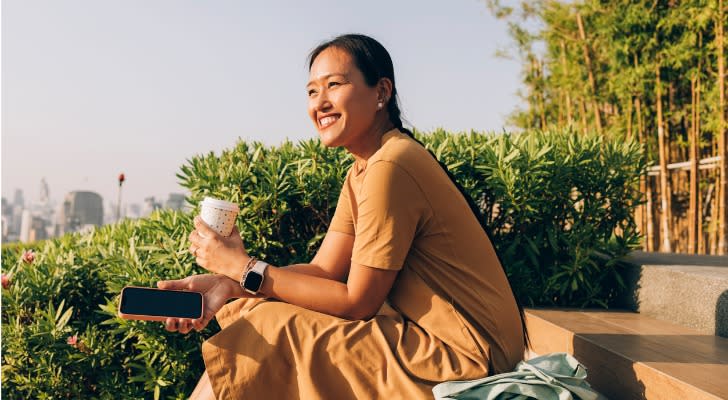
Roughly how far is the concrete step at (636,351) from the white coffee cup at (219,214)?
1336 mm

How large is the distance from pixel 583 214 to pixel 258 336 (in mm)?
2099

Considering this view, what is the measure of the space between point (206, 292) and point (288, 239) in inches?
49.3

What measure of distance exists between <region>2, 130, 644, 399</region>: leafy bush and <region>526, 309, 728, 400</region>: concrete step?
31 centimetres

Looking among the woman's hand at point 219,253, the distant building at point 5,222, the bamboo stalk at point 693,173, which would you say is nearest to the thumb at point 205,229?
the woman's hand at point 219,253

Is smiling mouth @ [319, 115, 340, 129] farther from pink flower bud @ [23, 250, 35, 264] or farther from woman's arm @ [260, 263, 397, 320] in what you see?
pink flower bud @ [23, 250, 35, 264]

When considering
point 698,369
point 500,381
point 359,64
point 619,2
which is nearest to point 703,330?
point 698,369

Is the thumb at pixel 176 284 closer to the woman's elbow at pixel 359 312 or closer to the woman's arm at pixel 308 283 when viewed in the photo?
the woman's arm at pixel 308 283

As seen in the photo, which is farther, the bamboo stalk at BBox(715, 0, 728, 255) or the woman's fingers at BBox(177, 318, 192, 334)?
the bamboo stalk at BBox(715, 0, 728, 255)

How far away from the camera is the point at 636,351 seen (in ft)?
6.64

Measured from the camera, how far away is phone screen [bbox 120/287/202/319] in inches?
59.3

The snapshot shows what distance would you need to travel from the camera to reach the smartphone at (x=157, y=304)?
4.93 feet

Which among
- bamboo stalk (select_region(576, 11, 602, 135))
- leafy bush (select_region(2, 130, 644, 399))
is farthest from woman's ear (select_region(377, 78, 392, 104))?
bamboo stalk (select_region(576, 11, 602, 135))

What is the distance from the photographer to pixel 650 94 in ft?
21.3

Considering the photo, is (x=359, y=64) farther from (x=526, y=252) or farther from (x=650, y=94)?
(x=650, y=94)
